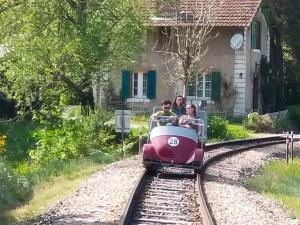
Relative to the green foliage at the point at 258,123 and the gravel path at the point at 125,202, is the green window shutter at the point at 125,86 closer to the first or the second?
the green foliage at the point at 258,123

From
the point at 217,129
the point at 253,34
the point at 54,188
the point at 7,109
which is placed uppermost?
the point at 253,34

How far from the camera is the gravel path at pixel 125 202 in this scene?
12.1 m

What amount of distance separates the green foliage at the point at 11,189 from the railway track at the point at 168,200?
248cm

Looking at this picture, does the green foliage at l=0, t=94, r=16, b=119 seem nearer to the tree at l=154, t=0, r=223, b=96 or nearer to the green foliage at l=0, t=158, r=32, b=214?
the tree at l=154, t=0, r=223, b=96

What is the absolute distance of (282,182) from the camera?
1986 centimetres

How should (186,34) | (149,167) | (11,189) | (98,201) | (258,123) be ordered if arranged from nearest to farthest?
(98,201) → (11,189) → (149,167) → (186,34) → (258,123)

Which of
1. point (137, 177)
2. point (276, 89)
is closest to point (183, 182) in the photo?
point (137, 177)

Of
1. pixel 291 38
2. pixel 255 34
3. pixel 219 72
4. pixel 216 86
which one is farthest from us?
pixel 291 38

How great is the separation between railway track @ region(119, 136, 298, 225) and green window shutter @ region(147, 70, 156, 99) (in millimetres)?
22867

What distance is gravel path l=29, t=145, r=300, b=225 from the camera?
12055 mm

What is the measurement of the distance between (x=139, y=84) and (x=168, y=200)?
29995 mm

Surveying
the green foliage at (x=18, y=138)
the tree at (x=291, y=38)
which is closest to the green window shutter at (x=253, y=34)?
the tree at (x=291, y=38)

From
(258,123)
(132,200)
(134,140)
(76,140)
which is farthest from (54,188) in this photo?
(258,123)

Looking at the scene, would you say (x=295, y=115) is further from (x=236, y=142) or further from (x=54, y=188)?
(x=54, y=188)
